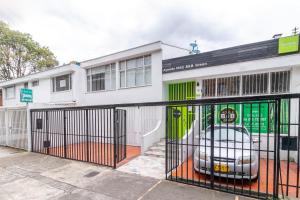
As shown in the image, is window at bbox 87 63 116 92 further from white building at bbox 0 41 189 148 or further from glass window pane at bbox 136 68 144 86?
glass window pane at bbox 136 68 144 86

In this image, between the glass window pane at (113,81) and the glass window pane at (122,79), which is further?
the glass window pane at (113,81)

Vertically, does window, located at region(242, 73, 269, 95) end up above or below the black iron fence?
above

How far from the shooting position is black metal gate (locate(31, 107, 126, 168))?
6719 mm

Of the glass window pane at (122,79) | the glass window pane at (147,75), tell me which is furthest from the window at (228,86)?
the glass window pane at (122,79)

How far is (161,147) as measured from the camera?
307 inches

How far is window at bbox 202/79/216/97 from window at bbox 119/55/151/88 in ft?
9.88

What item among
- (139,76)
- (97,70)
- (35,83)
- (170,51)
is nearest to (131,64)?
(139,76)

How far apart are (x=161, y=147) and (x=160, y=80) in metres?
3.39

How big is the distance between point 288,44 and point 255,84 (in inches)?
68.4

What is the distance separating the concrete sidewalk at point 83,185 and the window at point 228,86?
4525 millimetres

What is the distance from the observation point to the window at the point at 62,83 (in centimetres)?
1278

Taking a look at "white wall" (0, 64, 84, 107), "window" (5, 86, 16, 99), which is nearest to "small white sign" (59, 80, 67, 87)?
"white wall" (0, 64, 84, 107)

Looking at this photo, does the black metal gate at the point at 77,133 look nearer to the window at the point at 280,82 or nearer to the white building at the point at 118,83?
the white building at the point at 118,83

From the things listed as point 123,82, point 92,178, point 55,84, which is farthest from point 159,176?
point 55,84
